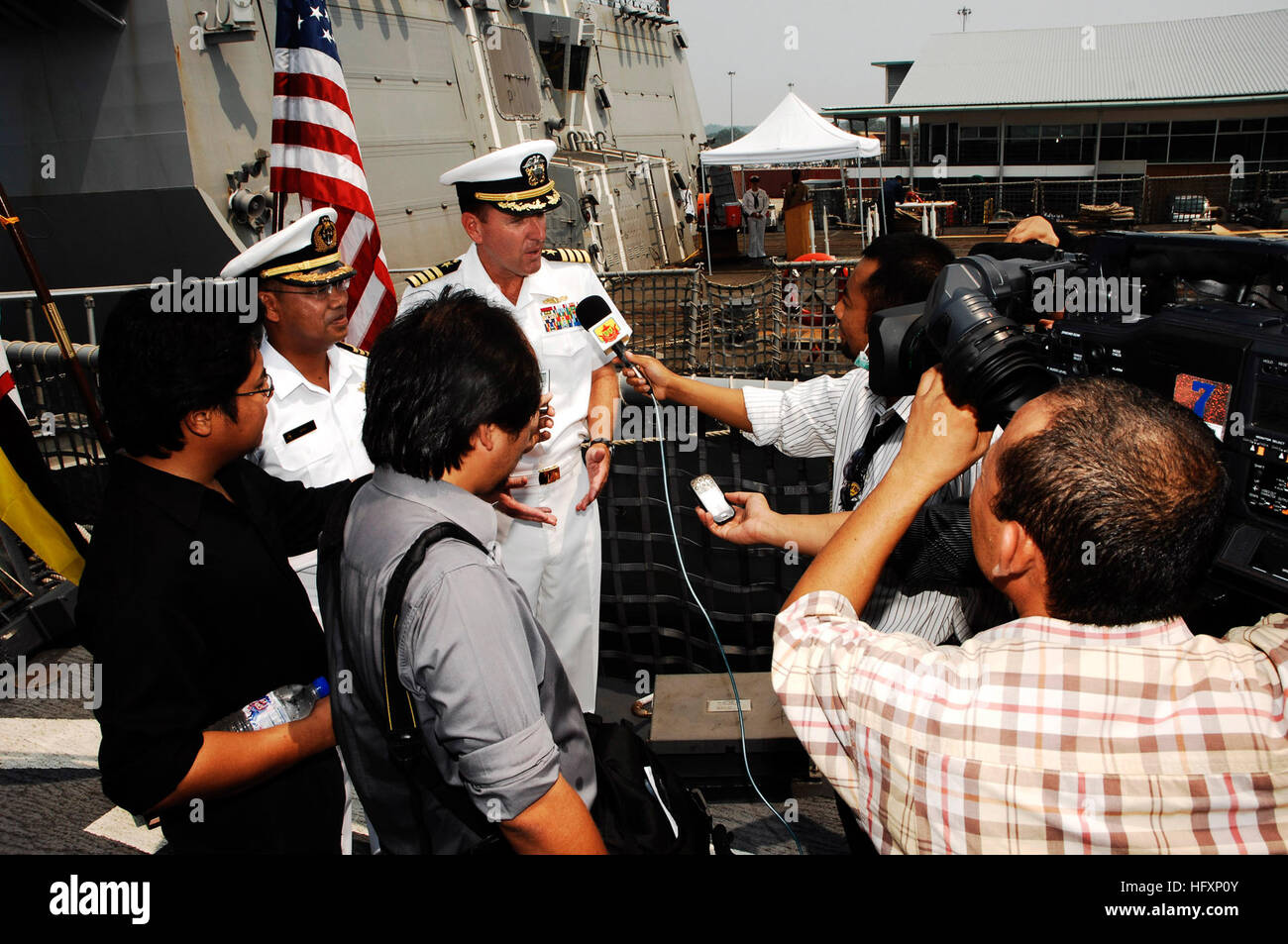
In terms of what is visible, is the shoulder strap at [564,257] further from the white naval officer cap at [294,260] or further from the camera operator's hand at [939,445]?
the camera operator's hand at [939,445]

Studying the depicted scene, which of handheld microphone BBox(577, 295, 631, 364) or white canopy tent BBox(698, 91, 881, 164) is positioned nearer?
handheld microphone BBox(577, 295, 631, 364)

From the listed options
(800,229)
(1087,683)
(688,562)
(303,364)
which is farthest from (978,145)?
(1087,683)

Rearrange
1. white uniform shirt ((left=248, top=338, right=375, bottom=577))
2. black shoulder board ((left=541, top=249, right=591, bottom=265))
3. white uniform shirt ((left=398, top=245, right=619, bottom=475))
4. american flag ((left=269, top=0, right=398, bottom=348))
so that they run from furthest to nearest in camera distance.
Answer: american flag ((left=269, top=0, right=398, bottom=348)), black shoulder board ((left=541, top=249, right=591, bottom=265)), white uniform shirt ((left=398, top=245, right=619, bottom=475)), white uniform shirt ((left=248, top=338, right=375, bottom=577))

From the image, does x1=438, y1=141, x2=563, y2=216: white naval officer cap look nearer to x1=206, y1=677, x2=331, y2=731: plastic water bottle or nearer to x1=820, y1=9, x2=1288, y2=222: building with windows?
x1=206, y1=677, x2=331, y2=731: plastic water bottle

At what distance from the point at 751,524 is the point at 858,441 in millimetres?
559

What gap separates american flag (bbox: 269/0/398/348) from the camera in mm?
5148

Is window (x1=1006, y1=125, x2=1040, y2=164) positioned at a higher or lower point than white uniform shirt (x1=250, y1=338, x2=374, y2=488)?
higher

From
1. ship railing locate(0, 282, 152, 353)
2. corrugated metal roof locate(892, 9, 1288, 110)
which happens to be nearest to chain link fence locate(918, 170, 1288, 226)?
corrugated metal roof locate(892, 9, 1288, 110)

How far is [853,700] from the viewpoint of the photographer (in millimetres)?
1347

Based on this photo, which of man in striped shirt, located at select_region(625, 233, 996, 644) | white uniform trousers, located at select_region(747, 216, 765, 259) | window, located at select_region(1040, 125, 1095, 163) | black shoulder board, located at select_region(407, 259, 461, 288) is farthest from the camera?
window, located at select_region(1040, 125, 1095, 163)

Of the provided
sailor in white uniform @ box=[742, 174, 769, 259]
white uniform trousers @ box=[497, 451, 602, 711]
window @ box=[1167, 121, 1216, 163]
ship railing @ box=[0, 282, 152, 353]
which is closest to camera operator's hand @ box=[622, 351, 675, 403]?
white uniform trousers @ box=[497, 451, 602, 711]

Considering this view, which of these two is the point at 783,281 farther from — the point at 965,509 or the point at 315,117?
the point at 965,509

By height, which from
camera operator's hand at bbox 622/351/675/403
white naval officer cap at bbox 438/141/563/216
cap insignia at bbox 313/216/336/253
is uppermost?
white naval officer cap at bbox 438/141/563/216

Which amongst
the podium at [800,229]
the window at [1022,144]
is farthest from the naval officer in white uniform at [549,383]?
the window at [1022,144]
